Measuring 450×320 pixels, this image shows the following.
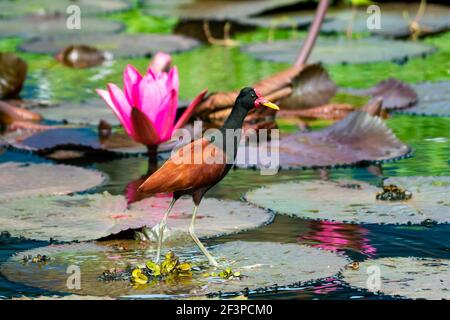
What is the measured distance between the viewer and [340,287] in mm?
4105

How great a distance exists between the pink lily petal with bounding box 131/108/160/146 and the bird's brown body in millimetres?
1286

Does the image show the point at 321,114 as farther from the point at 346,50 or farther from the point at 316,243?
the point at 316,243

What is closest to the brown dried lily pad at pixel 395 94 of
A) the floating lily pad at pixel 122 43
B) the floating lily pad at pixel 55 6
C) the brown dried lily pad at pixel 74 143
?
the brown dried lily pad at pixel 74 143

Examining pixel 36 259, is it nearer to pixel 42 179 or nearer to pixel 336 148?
pixel 42 179

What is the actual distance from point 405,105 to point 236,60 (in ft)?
6.78

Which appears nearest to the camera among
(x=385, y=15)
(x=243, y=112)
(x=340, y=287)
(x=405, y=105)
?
(x=340, y=287)

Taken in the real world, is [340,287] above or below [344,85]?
below

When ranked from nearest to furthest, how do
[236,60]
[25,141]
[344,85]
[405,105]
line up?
[25,141], [405,105], [344,85], [236,60]

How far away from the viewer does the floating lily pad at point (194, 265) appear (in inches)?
159

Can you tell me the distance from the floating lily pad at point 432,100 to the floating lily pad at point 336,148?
0.78m

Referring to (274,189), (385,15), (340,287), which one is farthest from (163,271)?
(385,15)

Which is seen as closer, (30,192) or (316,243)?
(316,243)

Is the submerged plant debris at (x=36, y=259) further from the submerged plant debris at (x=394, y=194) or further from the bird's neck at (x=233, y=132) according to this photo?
the submerged plant debris at (x=394, y=194)

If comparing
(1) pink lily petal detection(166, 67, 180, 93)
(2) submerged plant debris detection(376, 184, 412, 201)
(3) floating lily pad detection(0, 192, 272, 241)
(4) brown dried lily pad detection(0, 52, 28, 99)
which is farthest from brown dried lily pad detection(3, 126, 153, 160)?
(2) submerged plant debris detection(376, 184, 412, 201)
